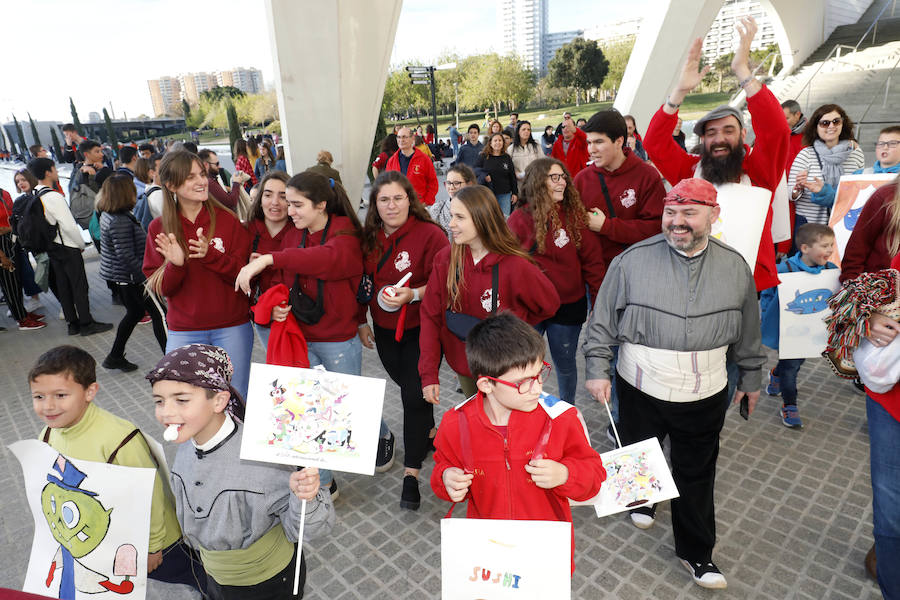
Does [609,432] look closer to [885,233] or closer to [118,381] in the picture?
[885,233]

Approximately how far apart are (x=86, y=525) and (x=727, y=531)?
3282 millimetres

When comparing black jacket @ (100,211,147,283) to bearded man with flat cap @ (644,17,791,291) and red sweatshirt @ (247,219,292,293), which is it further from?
bearded man with flat cap @ (644,17,791,291)

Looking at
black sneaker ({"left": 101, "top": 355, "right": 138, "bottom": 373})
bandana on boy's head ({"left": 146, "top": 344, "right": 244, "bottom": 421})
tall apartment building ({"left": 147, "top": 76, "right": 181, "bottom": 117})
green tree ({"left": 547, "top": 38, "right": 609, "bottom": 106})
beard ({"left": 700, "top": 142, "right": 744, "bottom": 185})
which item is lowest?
black sneaker ({"left": 101, "top": 355, "right": 138, "bottom": 373})

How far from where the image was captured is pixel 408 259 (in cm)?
350

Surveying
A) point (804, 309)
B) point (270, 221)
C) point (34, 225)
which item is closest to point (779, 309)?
point (804, 309)

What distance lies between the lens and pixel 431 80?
81.4 ft

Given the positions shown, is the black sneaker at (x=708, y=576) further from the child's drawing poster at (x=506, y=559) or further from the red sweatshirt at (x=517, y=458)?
the child's drawing poster at (x=506, y=559)

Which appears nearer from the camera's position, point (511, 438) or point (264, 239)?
point (511, 438)

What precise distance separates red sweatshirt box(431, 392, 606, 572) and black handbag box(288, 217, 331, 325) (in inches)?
60.5

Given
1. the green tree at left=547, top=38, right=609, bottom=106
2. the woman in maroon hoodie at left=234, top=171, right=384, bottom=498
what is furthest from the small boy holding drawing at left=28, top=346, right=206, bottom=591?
the green tree at left=547, top=38, right=609, bottom=106

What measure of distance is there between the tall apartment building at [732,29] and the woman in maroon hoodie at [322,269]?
4216 centimetres

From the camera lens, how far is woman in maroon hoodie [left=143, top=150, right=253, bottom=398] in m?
3.33

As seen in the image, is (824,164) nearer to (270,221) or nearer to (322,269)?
(322,269)

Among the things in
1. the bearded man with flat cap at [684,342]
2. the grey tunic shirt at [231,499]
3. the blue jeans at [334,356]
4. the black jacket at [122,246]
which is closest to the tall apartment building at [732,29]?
the black jacket at [122,246]
